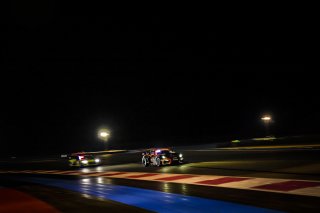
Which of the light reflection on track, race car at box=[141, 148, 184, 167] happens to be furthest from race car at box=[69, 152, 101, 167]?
the light reflection on track

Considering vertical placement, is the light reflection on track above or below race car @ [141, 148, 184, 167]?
below

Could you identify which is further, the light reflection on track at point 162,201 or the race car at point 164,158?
the race car at point 164,158

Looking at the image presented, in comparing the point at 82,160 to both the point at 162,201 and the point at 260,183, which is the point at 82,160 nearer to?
the point at 260,183

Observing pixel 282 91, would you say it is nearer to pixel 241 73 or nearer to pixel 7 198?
pixel 241 73

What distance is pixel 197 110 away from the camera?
9262 cm

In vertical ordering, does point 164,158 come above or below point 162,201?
above

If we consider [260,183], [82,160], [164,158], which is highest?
[82,160]

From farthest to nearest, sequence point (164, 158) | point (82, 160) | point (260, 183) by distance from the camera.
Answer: point (82, 160) < point (164, 158) < point (260, 183)

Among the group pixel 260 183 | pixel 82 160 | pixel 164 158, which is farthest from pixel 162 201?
pixel 82 160

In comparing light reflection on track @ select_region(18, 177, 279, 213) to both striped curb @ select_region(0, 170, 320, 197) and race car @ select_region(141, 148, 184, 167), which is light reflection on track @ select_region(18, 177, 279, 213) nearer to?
striped curb @ select_region(0, 170, 320, 197)

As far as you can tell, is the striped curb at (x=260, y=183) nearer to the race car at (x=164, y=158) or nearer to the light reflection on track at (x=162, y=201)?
the light reflection on track at (x=162, y=201)

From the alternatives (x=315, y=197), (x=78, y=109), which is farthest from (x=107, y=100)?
(x=315, y=197)

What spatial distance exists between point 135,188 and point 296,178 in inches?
205

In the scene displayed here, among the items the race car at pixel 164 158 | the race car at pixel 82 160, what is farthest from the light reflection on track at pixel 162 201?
the race car at pixel 82 160
